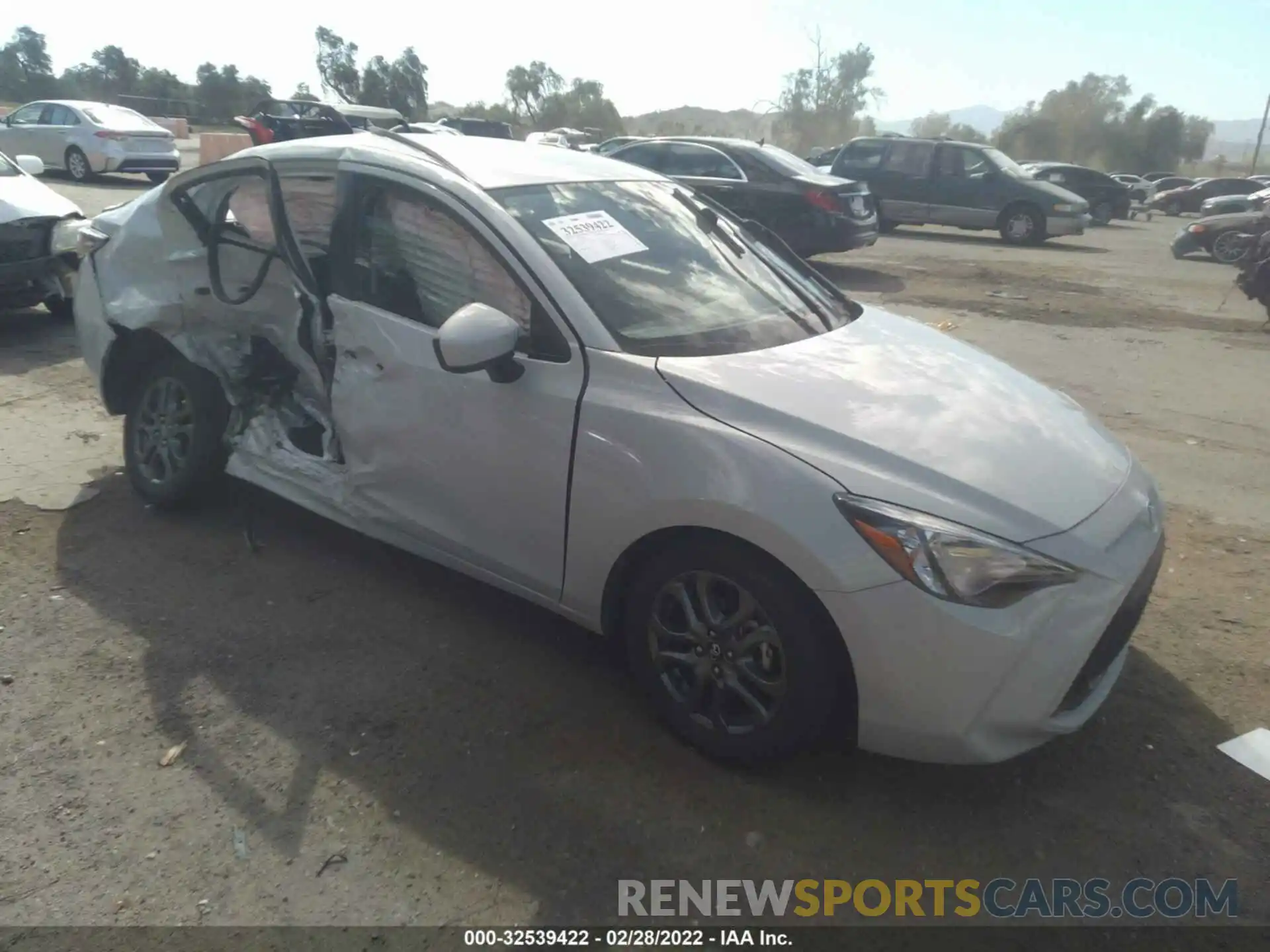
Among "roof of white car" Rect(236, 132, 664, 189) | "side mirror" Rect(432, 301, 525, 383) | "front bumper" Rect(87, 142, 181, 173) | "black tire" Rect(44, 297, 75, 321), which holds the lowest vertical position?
"black tire" Rect(44, 297, 75, 321)

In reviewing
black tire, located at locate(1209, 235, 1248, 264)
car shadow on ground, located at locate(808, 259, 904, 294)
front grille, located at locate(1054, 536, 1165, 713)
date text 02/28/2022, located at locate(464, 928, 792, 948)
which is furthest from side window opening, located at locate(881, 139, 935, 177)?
date text 02/28/2022, located at locate(464, 928, 792, 948)

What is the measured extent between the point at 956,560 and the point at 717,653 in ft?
2.44

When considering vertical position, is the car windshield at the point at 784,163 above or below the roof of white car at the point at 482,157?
below

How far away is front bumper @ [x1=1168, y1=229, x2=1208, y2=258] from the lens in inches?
656

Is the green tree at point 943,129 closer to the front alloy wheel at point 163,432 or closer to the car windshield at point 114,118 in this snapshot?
the car windshield at point 114,118

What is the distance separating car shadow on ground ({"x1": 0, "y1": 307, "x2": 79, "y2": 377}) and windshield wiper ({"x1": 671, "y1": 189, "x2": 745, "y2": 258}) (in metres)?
5.16

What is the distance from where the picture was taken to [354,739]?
298 centimetres

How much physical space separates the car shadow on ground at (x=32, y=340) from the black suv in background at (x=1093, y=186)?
78.3 feet

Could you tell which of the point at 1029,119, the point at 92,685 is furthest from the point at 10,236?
the point at 1029,119

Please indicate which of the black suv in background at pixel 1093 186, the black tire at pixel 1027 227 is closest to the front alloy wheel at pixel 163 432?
the black tire at pixel 1027 227

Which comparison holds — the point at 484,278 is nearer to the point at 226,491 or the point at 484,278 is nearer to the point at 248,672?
the point at 248,672

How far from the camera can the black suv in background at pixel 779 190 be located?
11703 millimetres

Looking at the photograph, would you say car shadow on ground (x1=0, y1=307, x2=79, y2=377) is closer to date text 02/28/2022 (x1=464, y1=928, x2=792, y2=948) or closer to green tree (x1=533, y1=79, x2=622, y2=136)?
date text 02/28/2022 (x1=464, y1=928, x2=792, y2=948)

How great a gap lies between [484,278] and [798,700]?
5.62 feet
